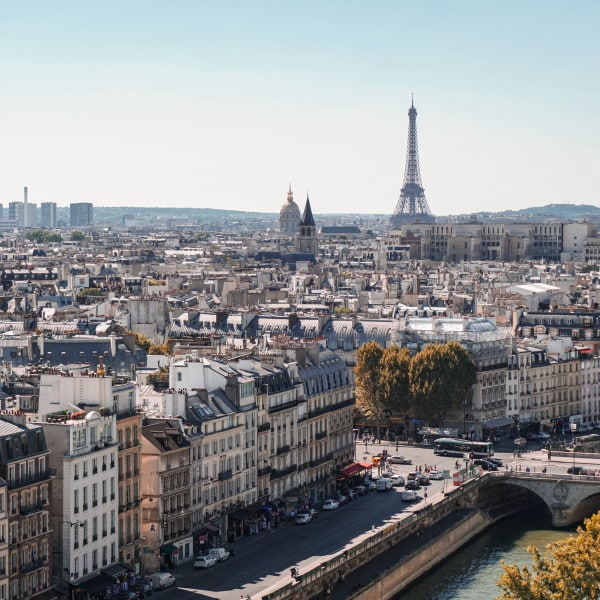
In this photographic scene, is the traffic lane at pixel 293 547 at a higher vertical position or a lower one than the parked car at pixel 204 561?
lower

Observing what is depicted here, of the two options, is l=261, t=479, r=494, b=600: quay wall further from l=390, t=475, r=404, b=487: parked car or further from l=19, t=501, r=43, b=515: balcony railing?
l=19, t=501, r=43, b=515: balcony railing

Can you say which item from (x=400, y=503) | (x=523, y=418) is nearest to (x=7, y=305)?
(x=523, y=418)

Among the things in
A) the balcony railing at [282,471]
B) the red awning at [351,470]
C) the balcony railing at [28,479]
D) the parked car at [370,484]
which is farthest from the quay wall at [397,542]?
the balcony railing at [28,479]

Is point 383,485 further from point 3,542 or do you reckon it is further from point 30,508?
point 3,542

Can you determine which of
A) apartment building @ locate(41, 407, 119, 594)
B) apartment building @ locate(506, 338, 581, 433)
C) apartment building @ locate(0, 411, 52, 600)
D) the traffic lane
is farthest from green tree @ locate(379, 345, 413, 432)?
apartment building @ locate(0, 411, 52, 600)

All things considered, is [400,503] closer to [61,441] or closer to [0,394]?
[0,394]

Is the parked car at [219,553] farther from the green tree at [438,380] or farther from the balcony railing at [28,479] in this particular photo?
the green tree at [438,380]
